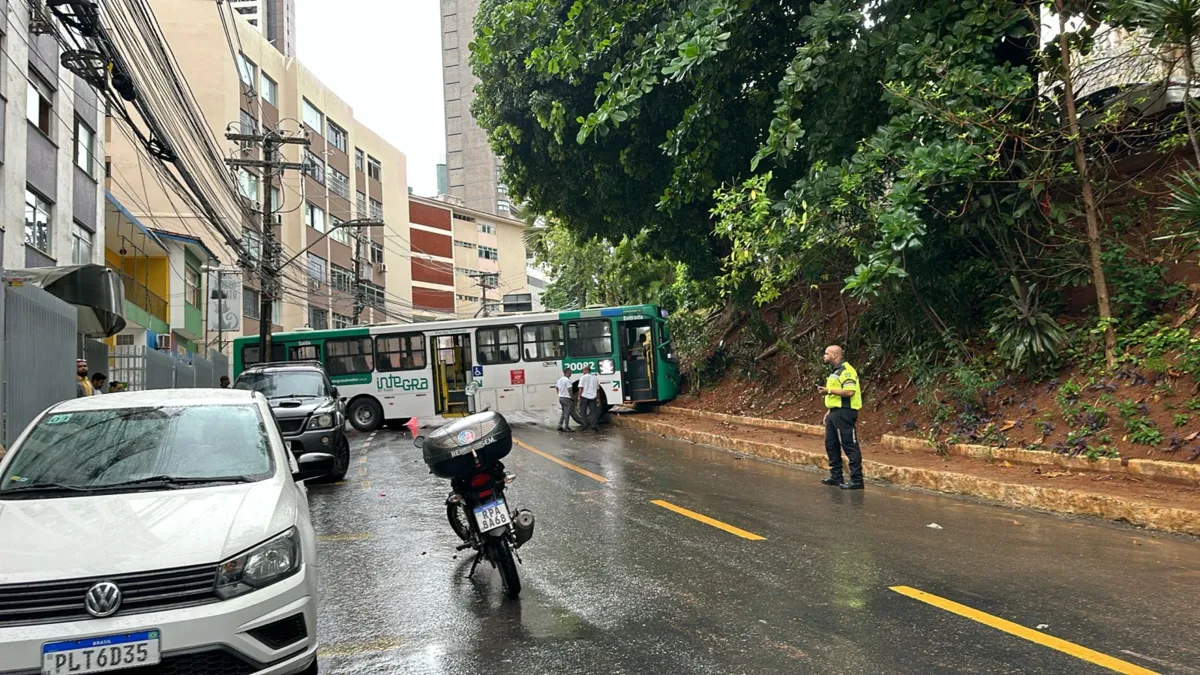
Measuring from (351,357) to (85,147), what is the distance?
920 centimetres

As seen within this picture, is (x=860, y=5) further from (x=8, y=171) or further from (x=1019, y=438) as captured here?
(x=8, y=171)

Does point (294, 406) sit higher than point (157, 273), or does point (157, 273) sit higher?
point (157, 273)

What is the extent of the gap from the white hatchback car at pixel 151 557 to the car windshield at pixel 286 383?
27.2 ft

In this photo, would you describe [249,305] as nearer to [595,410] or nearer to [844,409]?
[595,410]

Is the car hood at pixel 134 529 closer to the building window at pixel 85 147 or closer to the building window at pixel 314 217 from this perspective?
the building window at pixel 85 147

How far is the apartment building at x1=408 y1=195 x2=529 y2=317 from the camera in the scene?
7281 cm

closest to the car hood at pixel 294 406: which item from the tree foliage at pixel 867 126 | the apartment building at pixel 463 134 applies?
the tree foliage at pixel 867 126

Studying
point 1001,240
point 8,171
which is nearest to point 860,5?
point 1001,240

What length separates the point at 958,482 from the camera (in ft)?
34.2

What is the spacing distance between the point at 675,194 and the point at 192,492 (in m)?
13.7

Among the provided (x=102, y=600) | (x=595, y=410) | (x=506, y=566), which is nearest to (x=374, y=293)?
(x=595, y=410)

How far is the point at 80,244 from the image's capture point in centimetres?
2405

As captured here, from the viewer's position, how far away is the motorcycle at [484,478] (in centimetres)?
621

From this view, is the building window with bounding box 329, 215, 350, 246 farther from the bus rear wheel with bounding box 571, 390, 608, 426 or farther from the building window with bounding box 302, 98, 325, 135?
the bus rear wheel with bounding box 571, 390, 608, 426
